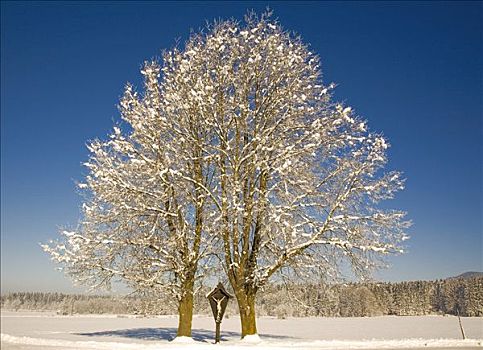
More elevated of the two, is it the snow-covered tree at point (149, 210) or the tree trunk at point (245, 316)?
the snow-covered tree at point (149, 210)

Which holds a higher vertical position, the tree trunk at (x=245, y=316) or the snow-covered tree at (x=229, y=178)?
the snow-covered tree at (x=229, y=178)

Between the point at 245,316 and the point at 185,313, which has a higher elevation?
the point at 185,313

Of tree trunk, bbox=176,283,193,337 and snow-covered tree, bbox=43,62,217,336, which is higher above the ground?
snow-covered tree, bbox=43,62,217,336

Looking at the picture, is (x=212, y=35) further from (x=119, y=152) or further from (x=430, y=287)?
(x=430, y=287)

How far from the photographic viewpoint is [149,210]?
686 inches

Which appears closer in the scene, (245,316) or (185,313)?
(245,316)

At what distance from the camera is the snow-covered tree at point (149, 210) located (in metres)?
16.9

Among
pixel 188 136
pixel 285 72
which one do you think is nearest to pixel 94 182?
pixel 188 136

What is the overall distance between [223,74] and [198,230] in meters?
6.31

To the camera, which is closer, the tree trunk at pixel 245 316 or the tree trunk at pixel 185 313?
the tree trunk at pixel 245 316

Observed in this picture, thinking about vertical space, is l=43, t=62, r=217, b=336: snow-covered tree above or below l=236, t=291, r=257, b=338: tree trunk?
above

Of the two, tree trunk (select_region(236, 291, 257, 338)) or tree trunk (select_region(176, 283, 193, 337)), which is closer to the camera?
tree trunk (select_region(236, 291, 257, 338))

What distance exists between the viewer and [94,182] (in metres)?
17.3

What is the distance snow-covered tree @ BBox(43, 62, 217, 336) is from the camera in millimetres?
16906
